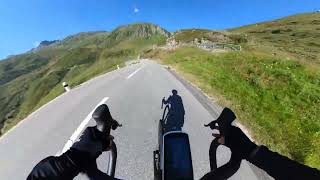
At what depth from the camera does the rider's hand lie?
299cm

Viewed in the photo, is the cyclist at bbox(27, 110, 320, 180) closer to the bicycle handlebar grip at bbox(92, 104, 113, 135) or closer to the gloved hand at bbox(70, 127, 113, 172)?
the gloved hand at bbox(70, 127, 113, 172)

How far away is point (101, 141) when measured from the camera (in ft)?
12.0

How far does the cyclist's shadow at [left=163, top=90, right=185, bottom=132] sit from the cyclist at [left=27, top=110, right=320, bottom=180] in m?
5.48

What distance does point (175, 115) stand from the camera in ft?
37.4

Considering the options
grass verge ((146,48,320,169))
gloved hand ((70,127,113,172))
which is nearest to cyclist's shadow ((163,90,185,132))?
grass verge ((146,48,320,169))

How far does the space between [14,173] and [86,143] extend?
5.18 metres

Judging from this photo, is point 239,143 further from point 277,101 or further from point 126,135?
point 277,101

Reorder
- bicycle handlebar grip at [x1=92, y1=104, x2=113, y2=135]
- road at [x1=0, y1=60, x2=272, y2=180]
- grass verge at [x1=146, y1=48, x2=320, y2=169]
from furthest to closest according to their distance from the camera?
grass verge at [x1=146, y1=48, x2=320, y2=169] < road at [x1=0, y1=60, x2=272, y2=180] < bicycle handlebar grip at [x1=92, y1=104, x2=113, y2=135]

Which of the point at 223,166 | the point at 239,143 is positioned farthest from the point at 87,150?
the point at 239,143

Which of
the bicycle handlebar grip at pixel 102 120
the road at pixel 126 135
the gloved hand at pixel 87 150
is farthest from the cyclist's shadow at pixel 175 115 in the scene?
the gloved hand at pixel 87 150

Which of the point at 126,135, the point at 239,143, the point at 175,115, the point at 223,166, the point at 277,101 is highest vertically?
the point at 239,143

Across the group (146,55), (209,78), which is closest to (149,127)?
(209,78)

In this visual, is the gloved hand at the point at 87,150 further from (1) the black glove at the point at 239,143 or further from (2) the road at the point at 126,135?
(2) the road at the point at 126,135

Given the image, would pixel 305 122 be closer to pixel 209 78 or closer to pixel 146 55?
pixel 209 78
